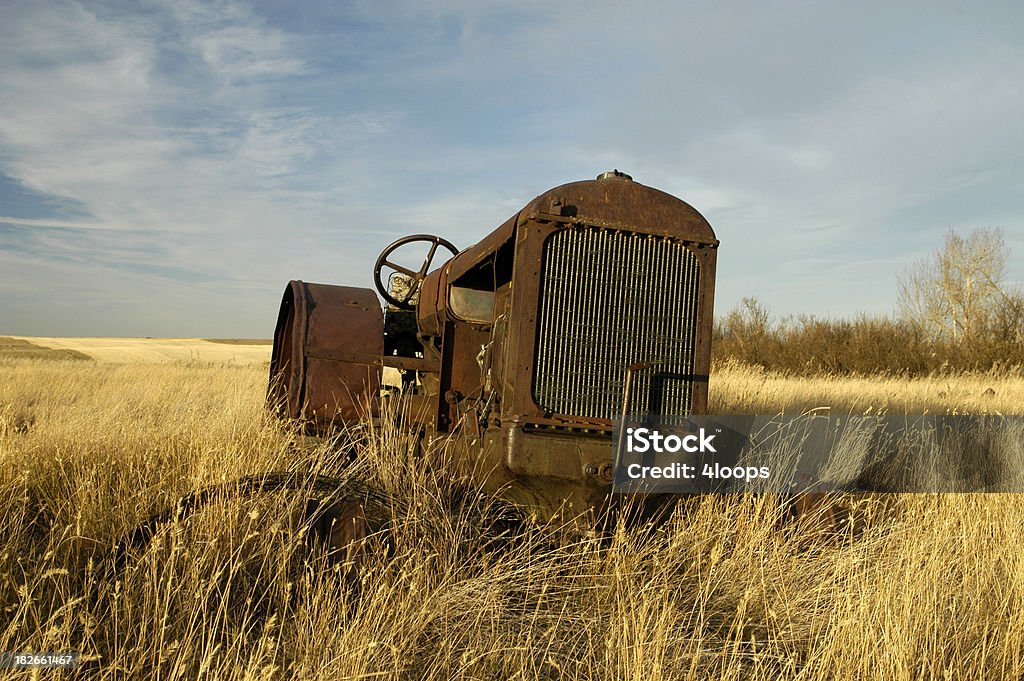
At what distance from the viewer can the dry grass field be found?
2.44 metres

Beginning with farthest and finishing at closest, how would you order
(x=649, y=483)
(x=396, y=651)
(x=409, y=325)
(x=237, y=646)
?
(x=409, y=325) → (x=649, y=483) → (x=237, y=646) → (x=396, y=651)

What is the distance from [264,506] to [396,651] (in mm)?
1114

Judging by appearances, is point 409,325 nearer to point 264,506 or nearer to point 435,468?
point 435,468

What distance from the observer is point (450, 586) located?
9.49ft

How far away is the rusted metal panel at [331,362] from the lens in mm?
5426

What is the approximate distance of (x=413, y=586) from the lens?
105 inches

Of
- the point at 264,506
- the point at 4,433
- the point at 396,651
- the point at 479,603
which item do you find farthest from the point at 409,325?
the point at 396,651

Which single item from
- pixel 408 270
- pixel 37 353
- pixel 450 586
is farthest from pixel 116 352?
pixel 450 586

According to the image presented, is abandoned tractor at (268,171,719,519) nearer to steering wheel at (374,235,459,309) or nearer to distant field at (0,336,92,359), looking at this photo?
steering wheel at (374,235,459,309)

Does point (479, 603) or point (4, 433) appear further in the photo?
point (4, 433)

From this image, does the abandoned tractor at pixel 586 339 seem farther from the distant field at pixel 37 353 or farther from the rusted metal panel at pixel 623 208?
the distant field at pixel 37 353

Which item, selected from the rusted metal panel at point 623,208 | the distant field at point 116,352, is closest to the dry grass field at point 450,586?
the rusted metal panel at point 623,208

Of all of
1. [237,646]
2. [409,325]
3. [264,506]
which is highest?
[409,325]

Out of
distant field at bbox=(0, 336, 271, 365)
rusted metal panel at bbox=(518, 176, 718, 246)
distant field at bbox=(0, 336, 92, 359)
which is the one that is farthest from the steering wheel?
distant field at bbox=(0, 336, 92, 359)
